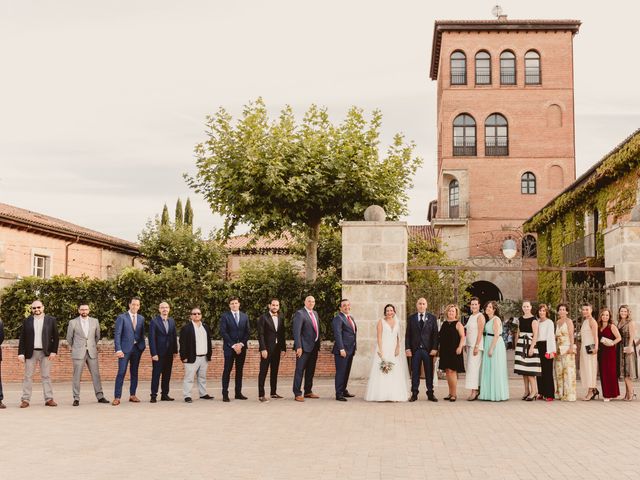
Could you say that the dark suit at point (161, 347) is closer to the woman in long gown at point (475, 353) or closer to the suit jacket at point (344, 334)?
the suit jacket at point (344, 334)

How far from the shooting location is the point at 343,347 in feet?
45.6

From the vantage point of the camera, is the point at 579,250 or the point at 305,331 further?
the point at 579,250

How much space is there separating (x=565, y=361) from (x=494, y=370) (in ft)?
4.30

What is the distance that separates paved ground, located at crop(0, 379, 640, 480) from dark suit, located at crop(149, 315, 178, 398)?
1.88 ft

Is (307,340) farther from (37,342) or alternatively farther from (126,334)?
(37,342)

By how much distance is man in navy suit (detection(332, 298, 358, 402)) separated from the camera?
13.7m

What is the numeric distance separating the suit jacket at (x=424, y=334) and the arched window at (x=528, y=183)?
33.6 metres

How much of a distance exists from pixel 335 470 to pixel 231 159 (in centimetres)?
1447

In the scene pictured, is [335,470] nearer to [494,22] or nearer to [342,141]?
[342,141]

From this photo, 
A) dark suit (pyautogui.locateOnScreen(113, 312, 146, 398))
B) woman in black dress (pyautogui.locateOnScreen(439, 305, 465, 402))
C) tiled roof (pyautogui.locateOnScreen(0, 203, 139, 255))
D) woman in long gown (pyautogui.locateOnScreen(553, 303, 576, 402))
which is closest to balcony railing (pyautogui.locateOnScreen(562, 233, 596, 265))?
woman in long gown (pyautogui.locateOnScreen(553, 303, 576, 402))

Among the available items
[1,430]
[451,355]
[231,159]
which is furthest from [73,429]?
[231,159]

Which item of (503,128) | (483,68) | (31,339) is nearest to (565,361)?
(31,339)

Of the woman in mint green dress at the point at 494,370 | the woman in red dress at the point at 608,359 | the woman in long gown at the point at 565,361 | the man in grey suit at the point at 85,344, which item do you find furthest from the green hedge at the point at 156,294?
the woman in red dress at the point at 608,359

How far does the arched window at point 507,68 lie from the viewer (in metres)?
46.0
